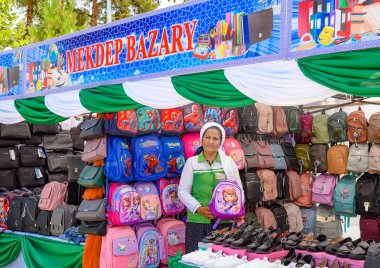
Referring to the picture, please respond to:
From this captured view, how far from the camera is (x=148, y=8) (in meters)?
17.0

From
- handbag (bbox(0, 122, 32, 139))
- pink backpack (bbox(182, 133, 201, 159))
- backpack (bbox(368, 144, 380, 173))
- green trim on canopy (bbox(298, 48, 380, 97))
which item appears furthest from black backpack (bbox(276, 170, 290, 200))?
handbag (bbox(0, 122, 32, 139))

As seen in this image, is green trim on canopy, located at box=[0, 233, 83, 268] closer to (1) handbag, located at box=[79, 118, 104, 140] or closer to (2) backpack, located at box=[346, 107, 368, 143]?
(1) handbag, located at box=[79, 118, 104, 140]

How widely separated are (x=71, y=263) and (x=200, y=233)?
157 centimetres

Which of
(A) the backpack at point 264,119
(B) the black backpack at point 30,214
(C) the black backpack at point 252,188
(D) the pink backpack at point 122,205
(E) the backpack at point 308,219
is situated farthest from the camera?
(E) the backpack at point 308,219

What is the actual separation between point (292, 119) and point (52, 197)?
3.47 metres

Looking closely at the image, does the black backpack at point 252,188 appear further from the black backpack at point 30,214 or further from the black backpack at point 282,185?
the black backpack at point 30,214

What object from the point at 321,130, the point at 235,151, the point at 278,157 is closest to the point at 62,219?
the point at 235,151

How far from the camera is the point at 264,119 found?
651 cm

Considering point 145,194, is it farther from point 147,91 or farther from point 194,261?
point 194,261

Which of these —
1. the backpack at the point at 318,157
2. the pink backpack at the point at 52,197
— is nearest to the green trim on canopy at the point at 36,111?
the pink backpack at the point at 52,197

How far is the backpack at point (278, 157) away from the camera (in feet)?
22.2

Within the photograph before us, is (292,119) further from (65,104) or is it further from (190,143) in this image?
(65,104)

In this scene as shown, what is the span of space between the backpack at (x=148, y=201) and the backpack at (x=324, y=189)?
276cm

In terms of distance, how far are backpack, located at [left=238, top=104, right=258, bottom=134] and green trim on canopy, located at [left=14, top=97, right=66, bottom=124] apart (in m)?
2.22
